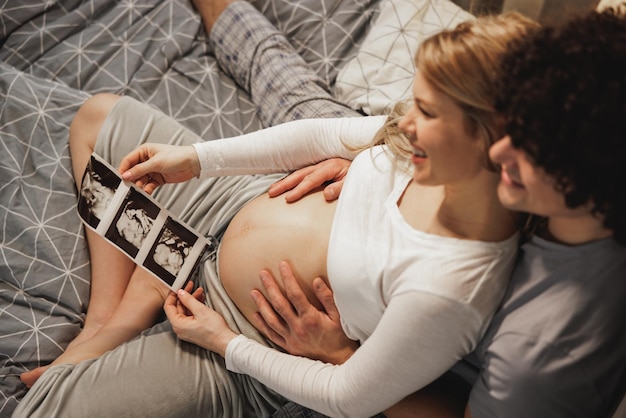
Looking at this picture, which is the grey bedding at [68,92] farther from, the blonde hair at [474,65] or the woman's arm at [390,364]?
the blonde hair at [474,65]

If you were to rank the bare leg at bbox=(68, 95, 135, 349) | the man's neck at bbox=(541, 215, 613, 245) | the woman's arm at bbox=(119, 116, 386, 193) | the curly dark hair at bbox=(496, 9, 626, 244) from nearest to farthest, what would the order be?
the curly dark hair at bbox=(496, 9, 626, 244), the man's neck at bbox=(541, 215, 613, 245), the woman's arm at bbox=(119, 116, 386, 193), the bare leg at bbox=(68, 95, 135, 349)

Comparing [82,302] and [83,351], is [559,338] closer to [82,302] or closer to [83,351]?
[83,351]

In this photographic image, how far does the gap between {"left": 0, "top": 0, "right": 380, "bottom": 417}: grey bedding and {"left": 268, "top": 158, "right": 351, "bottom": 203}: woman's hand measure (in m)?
0.46

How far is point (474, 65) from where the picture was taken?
72 centimetres

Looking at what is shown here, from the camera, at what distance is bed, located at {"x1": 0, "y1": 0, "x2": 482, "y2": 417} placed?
1295mm

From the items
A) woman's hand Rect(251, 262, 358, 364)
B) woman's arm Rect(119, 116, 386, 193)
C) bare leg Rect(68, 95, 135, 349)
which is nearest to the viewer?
woman's hand Rect(251, 262, 358, 364)

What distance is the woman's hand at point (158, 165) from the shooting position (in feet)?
3.63

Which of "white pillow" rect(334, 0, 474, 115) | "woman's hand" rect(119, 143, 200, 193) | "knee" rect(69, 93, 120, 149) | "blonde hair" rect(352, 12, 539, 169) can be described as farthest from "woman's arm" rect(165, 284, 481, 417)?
"white pillow" rect(334, 0, 474, 115)

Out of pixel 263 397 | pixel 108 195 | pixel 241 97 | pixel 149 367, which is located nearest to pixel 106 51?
pixel 241 97

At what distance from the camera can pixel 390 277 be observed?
858mm

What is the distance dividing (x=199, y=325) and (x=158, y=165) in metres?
0.32

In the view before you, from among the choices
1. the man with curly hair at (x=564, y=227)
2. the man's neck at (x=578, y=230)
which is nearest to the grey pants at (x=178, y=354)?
the man with curly hair at (x=564, y=227)

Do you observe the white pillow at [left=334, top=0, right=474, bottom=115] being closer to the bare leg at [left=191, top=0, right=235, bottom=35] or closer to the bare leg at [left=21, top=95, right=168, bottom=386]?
the bare leg at [left=191, top=0, right=235, bottom=35]

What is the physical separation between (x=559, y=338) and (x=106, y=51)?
1.43 meters
